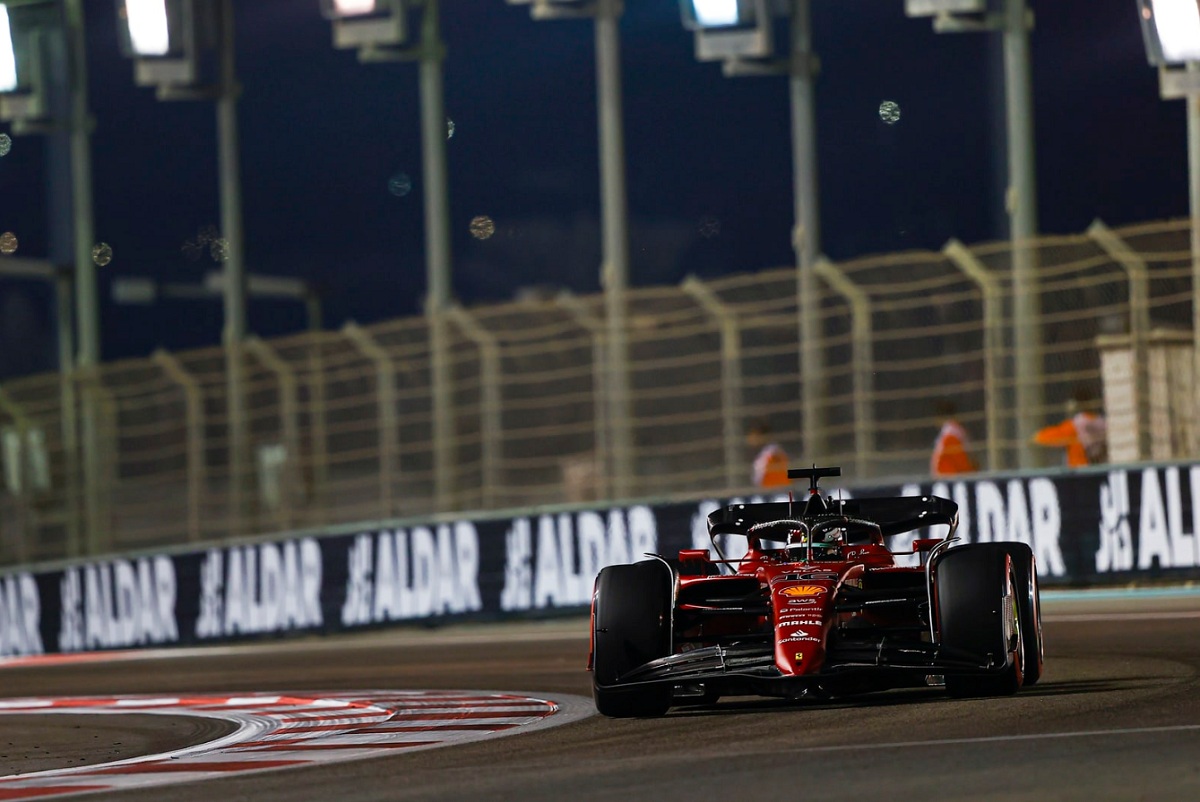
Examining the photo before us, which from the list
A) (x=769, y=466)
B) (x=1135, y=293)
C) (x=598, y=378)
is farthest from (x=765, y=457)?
(x=1135, y=293)

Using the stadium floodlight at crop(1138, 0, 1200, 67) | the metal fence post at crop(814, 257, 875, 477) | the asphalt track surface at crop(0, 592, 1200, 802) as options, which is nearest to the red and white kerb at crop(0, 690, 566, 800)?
the asphalt track surface at crop(0, 592, 1200, 802)

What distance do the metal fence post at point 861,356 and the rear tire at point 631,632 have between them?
757 cm

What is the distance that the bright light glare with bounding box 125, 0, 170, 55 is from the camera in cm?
1808

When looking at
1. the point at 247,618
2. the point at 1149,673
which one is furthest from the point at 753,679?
the point at 247,618

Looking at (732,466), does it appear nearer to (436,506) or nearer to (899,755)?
(436,506)

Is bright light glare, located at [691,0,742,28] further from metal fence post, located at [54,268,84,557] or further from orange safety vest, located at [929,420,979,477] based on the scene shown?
metal fence post, located at [54,268,84,557]

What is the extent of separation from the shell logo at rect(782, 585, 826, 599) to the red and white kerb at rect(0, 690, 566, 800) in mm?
1258

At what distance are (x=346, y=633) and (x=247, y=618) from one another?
3.74ft

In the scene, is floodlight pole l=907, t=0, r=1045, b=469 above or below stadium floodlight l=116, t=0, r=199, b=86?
below

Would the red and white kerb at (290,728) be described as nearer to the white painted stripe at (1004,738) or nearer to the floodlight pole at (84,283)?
the white painted stripe at (1004,738)

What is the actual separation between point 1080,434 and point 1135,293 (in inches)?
43.7

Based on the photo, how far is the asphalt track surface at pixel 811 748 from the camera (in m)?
6.15

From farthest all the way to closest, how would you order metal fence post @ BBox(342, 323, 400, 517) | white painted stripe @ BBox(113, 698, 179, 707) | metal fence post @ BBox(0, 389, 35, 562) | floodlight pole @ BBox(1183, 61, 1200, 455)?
1. metal fence post @ BBox(0, 389, 35, 562)
2. metal fence post @ BBox(342, 323, 400, 517)
3. floodlight pole @ BBox(1183, 61, 1200, 455)
4. white painted stripe @ BBox(113, 698, 179, 707)

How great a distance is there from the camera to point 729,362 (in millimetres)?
16672
